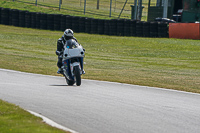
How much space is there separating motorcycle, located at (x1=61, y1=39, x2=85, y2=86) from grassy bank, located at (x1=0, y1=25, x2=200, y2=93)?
199cm

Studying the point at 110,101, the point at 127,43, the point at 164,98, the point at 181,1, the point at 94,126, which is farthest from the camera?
the point at 181,1

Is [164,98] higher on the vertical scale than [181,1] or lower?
lower

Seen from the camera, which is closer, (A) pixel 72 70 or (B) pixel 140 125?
(B) pixel 140 125

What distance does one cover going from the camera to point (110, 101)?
27.2 ft

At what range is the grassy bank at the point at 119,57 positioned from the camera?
13.5m

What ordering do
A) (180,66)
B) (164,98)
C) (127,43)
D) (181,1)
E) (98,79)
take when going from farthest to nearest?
(181,1)
(127,43)
(180,66)
(98,79)
(164,98)

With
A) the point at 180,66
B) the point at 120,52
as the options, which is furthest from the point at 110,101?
the point at 120,52

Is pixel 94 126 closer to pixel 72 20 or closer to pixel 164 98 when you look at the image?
pixel 164 98

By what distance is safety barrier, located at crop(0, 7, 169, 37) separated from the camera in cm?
2939

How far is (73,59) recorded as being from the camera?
10.6 m

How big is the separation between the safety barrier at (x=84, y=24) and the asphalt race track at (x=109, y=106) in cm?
1851

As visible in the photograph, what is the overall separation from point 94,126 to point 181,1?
139 ft

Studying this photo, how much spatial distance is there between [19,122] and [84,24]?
25.7m

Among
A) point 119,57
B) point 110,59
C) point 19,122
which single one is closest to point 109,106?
point 19,122
